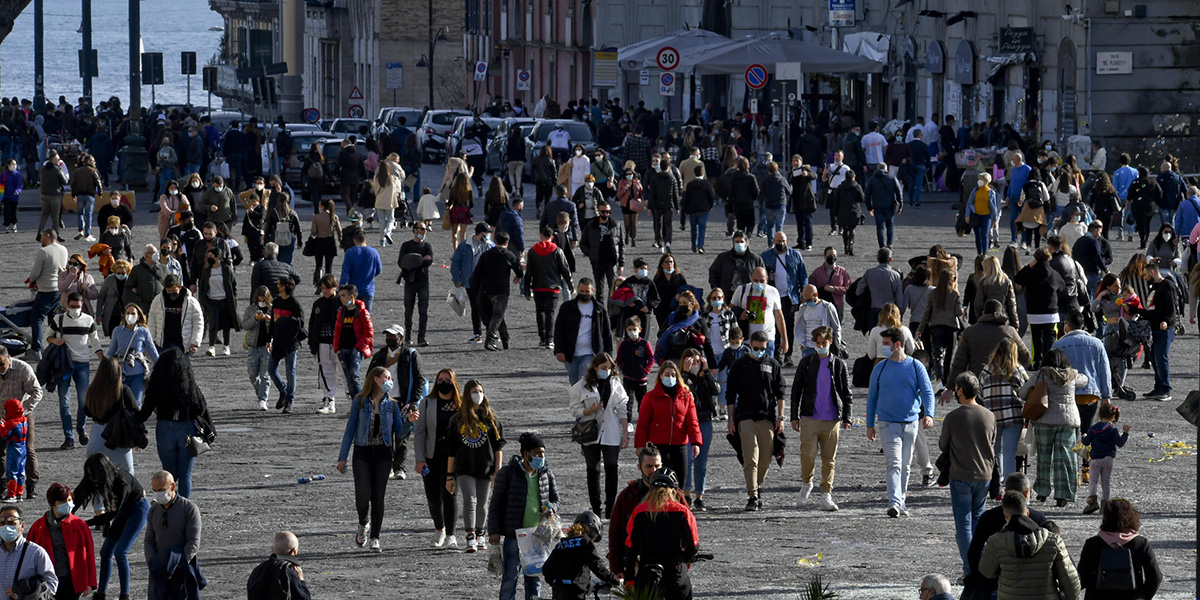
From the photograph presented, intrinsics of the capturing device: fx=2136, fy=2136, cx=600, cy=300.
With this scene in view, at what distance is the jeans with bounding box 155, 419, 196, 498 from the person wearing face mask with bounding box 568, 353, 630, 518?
2.78 m

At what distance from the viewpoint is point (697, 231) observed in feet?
99.7

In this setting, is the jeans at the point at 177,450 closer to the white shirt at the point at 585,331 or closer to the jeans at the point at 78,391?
the jeans at the point at 78,391

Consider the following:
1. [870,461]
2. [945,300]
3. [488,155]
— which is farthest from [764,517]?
[488,155]

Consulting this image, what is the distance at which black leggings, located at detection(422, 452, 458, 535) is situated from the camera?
550 inches

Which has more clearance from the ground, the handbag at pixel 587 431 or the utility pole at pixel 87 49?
the utility pole at pixel 87 49

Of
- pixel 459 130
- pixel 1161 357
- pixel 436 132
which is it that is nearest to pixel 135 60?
pixel 459 130

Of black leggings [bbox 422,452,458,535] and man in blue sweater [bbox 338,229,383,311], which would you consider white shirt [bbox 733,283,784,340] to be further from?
black leggings [bbox 422,452,458,535]

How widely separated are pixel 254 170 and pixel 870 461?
26.9m

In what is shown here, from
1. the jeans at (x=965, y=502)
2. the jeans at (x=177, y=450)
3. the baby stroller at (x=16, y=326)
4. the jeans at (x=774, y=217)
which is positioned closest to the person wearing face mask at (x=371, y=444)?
the jeans at (x=177, y=450)

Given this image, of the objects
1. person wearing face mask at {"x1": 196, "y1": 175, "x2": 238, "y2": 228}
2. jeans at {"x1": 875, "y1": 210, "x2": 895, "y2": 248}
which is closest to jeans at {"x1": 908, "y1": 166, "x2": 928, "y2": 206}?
jeans at {"x1": 875, "y1": 210, "x2": 895, "y2": 248}

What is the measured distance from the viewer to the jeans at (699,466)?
49.0 feet

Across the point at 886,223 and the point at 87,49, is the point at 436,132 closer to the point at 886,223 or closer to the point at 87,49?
the point at 87,49

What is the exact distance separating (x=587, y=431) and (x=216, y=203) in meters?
14.8

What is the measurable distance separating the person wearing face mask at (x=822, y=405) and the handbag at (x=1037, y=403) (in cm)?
128
